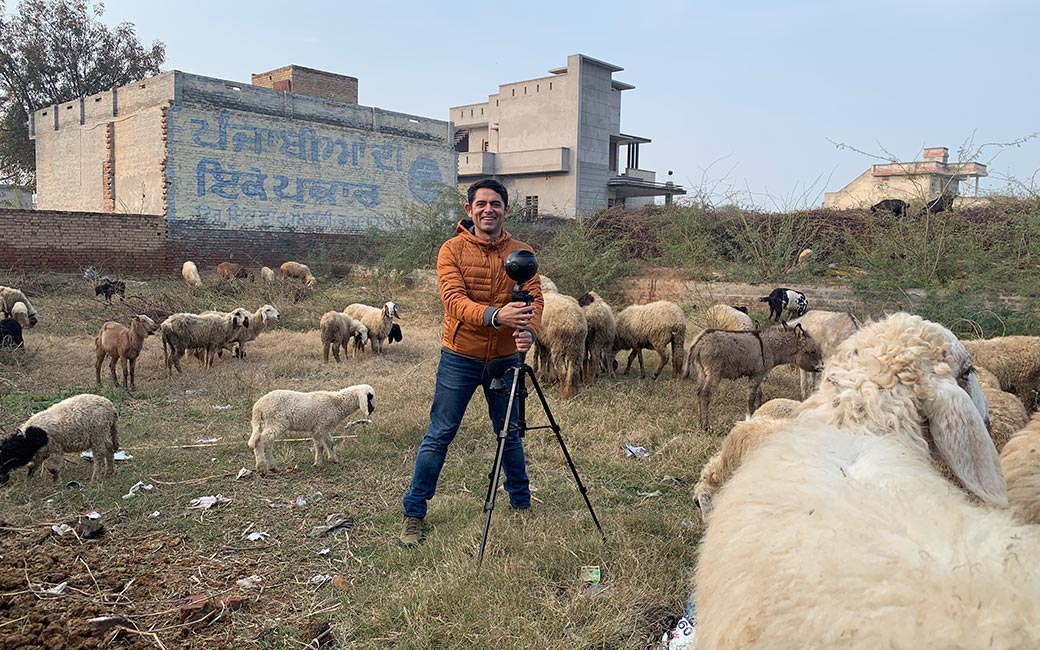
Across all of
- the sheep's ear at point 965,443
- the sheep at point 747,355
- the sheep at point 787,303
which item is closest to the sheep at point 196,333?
the sheep at point 747,355

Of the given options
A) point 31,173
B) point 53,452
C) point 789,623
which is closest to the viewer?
point 789,623

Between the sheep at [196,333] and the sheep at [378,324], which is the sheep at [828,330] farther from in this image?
the sheep at [196,333]

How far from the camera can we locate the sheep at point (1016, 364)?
20.5ft

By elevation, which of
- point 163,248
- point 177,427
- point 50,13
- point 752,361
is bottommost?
point 177,427

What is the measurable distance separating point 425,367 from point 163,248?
13.4 metres

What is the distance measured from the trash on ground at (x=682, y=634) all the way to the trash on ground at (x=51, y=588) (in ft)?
9.99

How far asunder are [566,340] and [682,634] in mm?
5001

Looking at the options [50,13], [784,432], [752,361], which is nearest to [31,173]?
[50,13]

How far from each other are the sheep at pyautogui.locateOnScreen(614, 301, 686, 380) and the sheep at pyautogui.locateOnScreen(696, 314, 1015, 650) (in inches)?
240

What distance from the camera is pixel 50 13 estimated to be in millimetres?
28391

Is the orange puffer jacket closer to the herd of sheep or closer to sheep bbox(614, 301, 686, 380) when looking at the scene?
the herd of sheep

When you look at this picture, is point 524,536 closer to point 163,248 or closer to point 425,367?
point 425,367

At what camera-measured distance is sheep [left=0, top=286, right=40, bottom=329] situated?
1126cm

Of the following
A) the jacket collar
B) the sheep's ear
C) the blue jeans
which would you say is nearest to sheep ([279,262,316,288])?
the jacket collar
